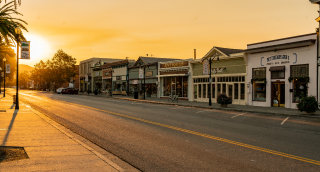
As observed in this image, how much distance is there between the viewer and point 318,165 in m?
6.62

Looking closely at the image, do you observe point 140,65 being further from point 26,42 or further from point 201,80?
point 26,42

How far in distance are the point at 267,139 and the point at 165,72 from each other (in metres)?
34.2

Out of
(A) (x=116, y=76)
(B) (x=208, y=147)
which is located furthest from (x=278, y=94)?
(A) (x=116, y=76)

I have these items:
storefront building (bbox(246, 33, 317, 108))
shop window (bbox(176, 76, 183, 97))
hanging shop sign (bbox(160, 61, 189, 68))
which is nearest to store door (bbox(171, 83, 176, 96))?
shop window (bbox(176, 76, 183, 97))

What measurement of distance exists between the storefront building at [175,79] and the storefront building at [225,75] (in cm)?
193

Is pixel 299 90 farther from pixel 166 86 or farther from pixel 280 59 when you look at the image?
pixel 166 86

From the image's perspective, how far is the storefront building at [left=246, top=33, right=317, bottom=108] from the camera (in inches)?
925

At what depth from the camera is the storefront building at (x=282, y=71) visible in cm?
2350

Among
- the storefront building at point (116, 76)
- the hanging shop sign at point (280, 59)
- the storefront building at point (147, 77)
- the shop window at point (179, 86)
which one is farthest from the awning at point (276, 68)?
the storefront building at point (116, 76)

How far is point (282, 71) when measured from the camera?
25.9m

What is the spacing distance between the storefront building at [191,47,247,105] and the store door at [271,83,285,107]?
3350 mm

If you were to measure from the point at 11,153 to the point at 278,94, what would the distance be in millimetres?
24135

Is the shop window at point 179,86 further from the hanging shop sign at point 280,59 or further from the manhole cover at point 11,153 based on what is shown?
the manhole cover at point 11,153

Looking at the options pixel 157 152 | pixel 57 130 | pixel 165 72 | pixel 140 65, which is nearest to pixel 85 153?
pixel 157 152
